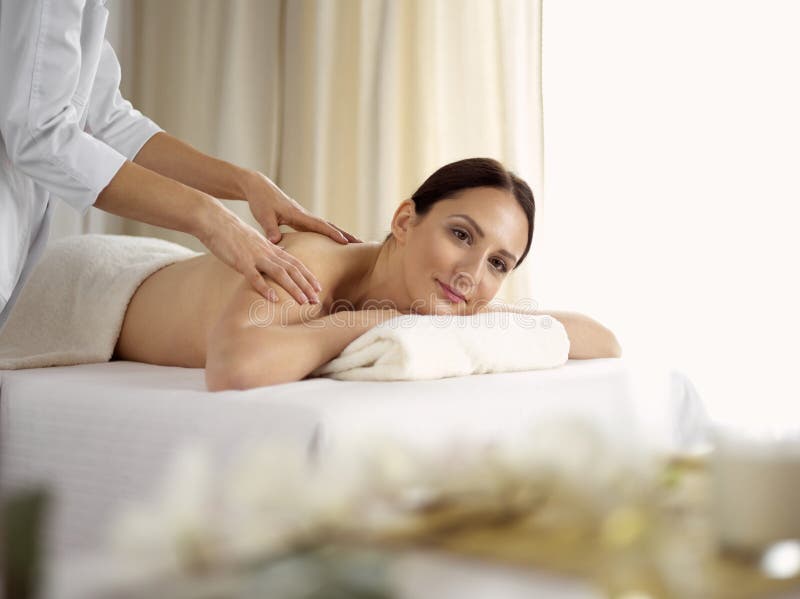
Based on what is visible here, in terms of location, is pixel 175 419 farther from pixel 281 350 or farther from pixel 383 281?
pixel 383 281

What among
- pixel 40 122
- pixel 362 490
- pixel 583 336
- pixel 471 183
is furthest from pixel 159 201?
pixel 362 490

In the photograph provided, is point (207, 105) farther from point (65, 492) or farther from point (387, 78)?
point (65, 492)

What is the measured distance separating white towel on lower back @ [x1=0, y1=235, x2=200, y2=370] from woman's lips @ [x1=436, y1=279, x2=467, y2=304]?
71 centimetres

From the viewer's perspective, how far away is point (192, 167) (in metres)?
2.18

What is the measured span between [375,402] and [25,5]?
959 millimetres

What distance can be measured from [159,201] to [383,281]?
551 millimetres

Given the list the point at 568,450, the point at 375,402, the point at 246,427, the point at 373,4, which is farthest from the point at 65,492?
the point at 373,4

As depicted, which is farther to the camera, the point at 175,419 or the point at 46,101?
the point at 46,101

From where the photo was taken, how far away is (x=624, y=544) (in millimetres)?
689

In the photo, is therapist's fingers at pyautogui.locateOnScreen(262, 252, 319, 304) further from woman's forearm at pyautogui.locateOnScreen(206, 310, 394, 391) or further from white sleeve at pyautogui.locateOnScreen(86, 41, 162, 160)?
white sleeve at pyautogui.locateOnScreen(86, 41, 162, 160)

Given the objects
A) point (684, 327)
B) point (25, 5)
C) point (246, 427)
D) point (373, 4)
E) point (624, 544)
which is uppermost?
point (373, 4)

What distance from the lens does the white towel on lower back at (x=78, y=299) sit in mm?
2084

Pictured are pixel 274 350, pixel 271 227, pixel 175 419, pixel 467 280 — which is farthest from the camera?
pixel 271 227

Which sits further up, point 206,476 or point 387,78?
point 387,78
